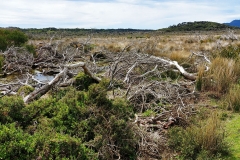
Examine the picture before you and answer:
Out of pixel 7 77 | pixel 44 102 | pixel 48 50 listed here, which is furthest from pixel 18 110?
pixel 48 50

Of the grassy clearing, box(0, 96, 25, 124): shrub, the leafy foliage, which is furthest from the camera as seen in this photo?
the grassy clearing

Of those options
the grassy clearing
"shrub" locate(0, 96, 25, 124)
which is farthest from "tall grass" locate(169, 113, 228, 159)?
"shrub" locate(0, 96, 25, 124)

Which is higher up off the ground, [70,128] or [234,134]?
[70,128]

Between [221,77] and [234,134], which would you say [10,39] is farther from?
[234,134]

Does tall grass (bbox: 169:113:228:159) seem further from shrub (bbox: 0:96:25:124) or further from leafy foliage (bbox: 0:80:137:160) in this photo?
shrub (bbox: 0:96:25:124)

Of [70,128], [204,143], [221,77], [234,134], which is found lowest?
[234,134]

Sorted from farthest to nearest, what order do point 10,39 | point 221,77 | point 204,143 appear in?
1. point 10,39
2. point 221,77
3. point 204,143

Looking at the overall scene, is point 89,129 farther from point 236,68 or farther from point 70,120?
point 236,68

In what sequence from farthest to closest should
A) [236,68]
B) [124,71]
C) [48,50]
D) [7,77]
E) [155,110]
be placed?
[48,50]
[7,77]
[124,71]
[236,68]
[155,110]

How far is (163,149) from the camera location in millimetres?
5117

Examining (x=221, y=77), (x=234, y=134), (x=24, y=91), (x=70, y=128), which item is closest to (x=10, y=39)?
(x=24, y=91)

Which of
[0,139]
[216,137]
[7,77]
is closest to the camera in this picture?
[0,139]

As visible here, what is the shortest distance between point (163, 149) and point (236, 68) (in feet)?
15.9

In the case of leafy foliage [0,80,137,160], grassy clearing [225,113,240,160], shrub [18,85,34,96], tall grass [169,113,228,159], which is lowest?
grassy clearing [225,113,240,160]
